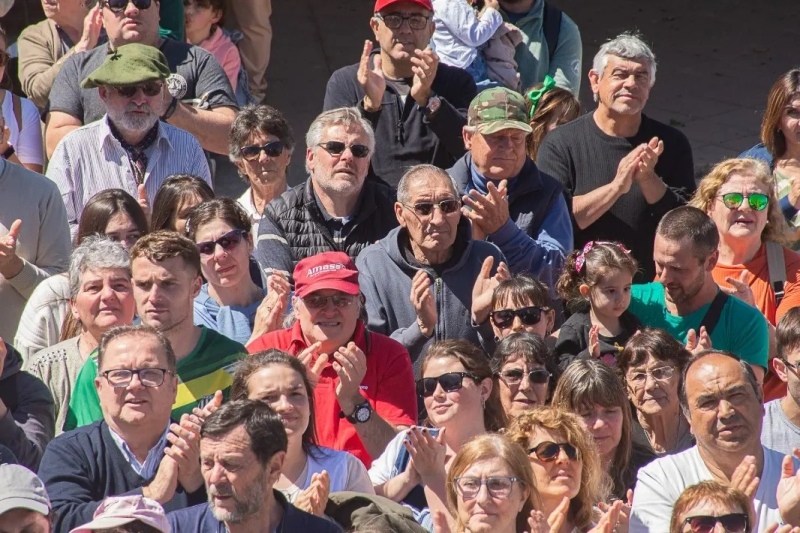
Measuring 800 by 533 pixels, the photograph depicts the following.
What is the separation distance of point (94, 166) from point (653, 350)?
3225 mm

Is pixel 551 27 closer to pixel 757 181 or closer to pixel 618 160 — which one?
pixel 618 160

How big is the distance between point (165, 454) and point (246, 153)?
2.76 metres

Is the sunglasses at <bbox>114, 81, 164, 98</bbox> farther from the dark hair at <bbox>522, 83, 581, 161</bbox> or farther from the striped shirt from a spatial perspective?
the dark hair at <bbox>522, 83, 581, 161</bbox>

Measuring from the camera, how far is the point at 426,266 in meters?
7.93

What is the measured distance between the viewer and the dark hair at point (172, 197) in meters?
8.20

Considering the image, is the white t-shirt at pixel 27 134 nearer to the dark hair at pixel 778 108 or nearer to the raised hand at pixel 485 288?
the raised hand at pixel 485 288

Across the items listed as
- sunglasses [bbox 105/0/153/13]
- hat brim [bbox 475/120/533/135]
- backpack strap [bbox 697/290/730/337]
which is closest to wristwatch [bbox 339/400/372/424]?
backpack strap [bbox 697/290/730/337]

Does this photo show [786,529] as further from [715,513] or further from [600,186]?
[600,186]

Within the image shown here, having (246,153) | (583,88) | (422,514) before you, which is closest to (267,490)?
(422,514)

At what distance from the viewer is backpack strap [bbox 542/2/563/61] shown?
421 inches

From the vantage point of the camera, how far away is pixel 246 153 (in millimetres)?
8703

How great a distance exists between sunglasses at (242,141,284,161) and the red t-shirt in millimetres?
1561

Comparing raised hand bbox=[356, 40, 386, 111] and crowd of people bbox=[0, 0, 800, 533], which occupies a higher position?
raised hand bbox=[356, 40, 386, 111]

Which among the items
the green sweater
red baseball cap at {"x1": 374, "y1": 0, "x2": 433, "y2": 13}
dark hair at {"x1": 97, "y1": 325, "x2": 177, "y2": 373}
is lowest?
the green sweater
